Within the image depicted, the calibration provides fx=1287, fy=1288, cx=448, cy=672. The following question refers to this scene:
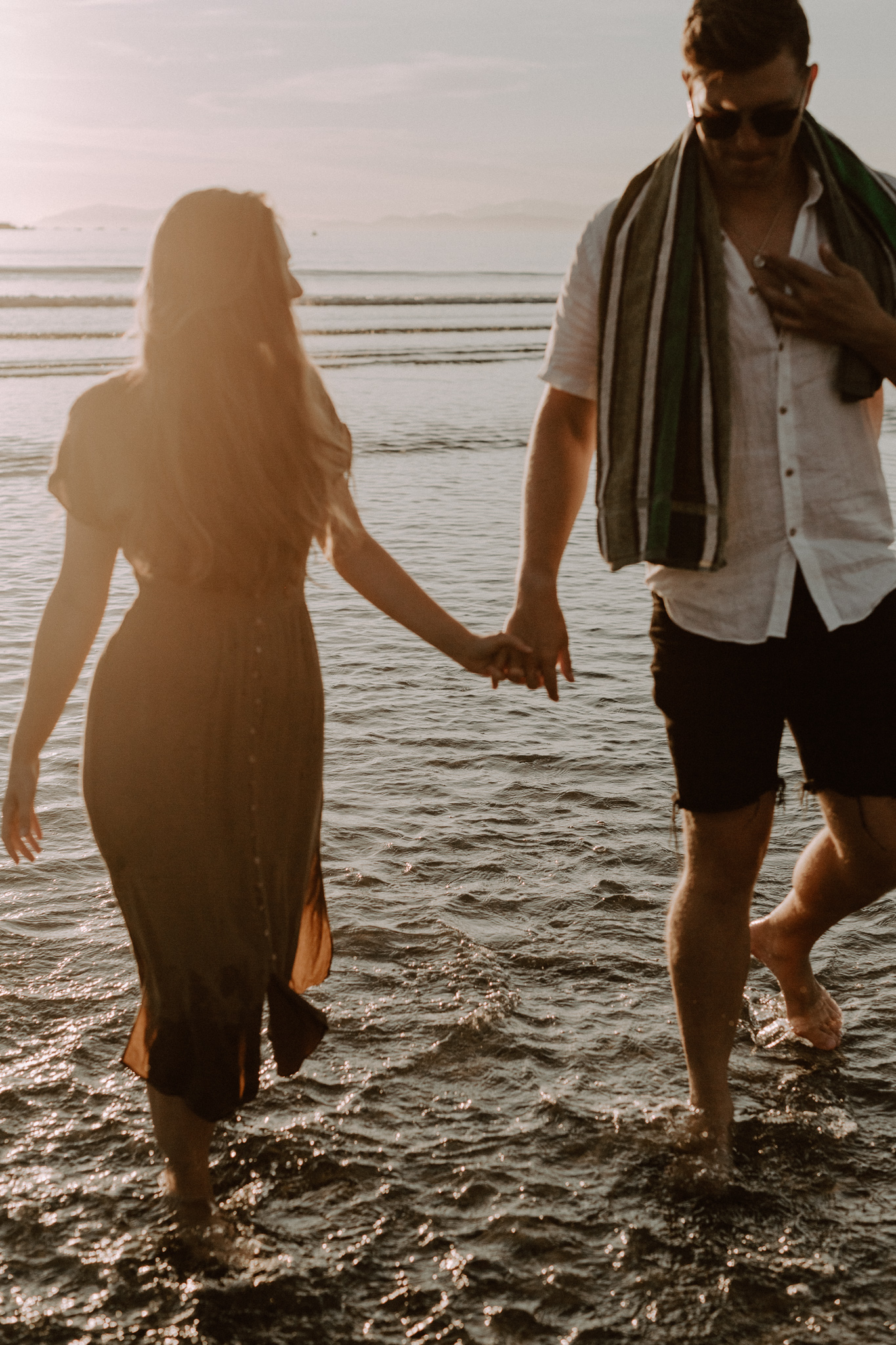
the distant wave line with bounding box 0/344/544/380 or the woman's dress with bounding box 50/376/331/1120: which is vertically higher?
the distant wave line with bounding box 0/344/544/380

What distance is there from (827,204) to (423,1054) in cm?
217

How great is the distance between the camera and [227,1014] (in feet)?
8.19

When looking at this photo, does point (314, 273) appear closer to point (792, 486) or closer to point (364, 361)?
point (364, 361)

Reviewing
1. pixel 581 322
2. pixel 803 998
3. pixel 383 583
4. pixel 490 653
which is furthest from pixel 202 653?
pixel 803 998

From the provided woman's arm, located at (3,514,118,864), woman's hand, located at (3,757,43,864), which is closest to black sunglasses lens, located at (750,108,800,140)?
woman's arm, located at (3,514,118,864)

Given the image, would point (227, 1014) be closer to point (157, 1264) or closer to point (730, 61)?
point (157, 1264)

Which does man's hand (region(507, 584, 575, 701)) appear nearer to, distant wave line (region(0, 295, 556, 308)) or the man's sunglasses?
the man's sunglasses

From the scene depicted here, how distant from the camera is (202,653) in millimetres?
2377

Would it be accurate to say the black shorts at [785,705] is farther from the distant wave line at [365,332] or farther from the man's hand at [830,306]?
the distant wave line at [365,332]

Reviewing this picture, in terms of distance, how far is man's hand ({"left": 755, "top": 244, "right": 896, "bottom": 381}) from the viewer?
8.18 ft

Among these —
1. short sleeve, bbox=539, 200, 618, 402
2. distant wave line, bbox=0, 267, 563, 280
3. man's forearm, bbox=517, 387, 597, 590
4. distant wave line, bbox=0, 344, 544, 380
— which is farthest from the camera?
distant wave line, bbox=0, 267, 563, 280

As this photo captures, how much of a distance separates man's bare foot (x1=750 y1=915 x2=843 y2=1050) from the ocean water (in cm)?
5

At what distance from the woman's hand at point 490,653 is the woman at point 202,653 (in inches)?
17.8

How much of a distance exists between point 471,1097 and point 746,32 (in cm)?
238
